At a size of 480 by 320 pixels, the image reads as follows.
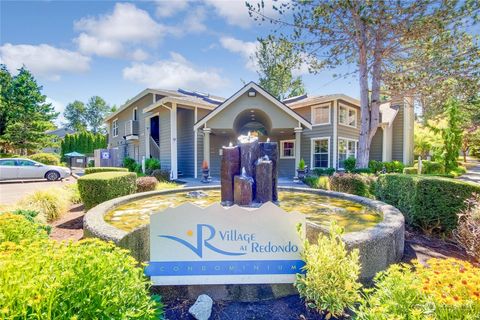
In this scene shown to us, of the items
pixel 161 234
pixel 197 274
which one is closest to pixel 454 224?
pixel 197 274

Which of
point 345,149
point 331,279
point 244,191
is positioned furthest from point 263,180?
point 345,149

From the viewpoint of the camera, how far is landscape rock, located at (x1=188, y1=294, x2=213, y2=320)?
8.67ft

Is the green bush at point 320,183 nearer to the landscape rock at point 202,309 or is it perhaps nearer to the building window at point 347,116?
the building window at point 347,116

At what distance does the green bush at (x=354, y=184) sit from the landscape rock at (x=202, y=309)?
7438 millimetres

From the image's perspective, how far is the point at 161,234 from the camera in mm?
2908

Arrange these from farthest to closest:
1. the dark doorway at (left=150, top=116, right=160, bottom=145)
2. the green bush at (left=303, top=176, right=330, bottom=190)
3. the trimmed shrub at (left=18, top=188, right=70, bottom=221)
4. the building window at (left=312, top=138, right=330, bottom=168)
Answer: the dark doorway at (left=150, top=116, right=160, bottom=145) → the building window at (left=312, top=138, right=330, bottom=168) → the green bush at (left=303, top=176, right=330, bottom=190) → the trimmed shrub at (left=18, top=188, right=70, bottom=221)

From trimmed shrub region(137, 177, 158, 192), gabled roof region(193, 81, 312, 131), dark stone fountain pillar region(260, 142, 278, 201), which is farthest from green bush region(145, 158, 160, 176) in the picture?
dark stone fountain pillar region(260, 142, 278, 201)

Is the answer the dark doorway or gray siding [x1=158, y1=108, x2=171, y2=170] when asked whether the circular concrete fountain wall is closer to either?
gray siding [x1=158, y1=108, x2=171, y2=170]

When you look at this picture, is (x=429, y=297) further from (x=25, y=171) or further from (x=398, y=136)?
(x=398, y=136)

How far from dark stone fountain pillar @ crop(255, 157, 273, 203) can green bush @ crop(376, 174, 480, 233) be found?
3062mm

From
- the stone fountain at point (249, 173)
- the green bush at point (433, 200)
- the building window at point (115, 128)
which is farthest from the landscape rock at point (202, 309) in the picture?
the building window at point (115, 128)

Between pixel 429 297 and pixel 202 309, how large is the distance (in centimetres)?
201

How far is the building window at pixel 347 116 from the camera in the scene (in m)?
18.0

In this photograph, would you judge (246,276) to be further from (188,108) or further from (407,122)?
(407,122)
